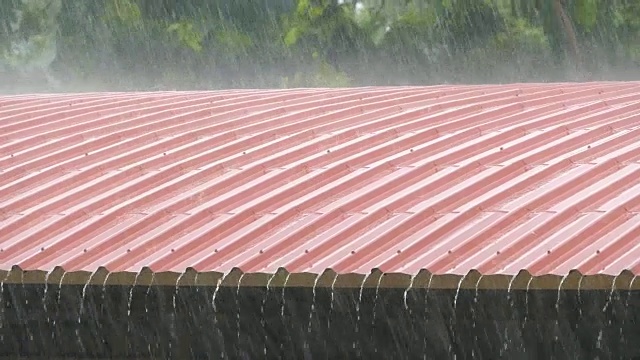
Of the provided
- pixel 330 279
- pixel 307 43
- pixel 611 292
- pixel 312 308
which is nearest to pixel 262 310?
pixel 312 308

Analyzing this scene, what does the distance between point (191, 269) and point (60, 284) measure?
36.8 inches

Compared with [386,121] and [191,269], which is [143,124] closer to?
[386,121]

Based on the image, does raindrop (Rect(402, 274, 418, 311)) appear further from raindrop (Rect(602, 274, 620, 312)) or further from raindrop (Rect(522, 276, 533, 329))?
raindrop (Rect(602, 274, 620, 312))

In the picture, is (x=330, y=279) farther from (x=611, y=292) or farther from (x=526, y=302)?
(x=611, y=292)

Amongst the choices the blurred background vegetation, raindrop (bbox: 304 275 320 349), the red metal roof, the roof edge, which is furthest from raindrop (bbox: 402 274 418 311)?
the blurred background vegetation

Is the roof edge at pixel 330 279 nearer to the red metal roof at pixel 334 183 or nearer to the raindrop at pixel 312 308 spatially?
the raindrop at pixel 312 308

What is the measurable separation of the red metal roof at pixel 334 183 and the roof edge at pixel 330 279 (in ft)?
0.53

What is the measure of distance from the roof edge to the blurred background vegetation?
31906 millimetres

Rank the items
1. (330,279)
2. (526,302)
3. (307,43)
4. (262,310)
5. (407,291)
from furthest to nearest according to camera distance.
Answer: (307,43)
(262,310)
(330,279)
(407,291)
(526,302)

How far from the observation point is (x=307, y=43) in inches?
1729

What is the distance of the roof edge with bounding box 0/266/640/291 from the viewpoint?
669 centimetres

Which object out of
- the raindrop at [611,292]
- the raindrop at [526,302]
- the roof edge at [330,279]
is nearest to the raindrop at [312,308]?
the roof edge at [330,279]

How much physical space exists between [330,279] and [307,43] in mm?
36911

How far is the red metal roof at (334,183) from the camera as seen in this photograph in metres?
7.94
